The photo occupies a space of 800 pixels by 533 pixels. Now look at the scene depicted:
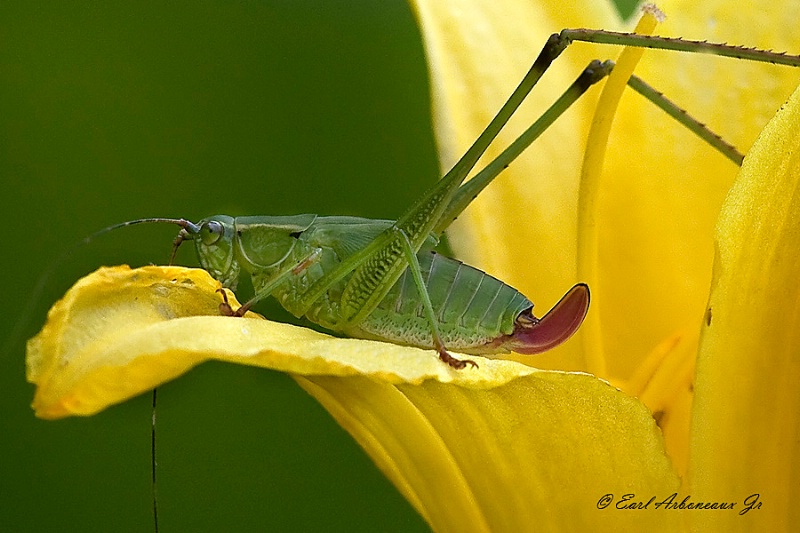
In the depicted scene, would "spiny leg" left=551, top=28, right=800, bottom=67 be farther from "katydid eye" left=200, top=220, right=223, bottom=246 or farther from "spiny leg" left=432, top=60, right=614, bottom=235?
"katydid eye" left=200, top=220, right=223, bottom=246

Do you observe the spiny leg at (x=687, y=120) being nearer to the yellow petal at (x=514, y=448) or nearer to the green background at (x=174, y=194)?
the green background at (x=174, y=194)

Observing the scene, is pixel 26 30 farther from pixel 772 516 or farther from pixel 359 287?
pixel 772 516

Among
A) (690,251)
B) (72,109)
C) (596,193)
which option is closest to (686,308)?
(690,251)

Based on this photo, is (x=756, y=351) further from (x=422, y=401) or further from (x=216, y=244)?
(x=216, y=244)

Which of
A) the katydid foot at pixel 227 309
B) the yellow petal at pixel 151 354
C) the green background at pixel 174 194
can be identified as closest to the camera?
the yellow petal at pixel 151 354

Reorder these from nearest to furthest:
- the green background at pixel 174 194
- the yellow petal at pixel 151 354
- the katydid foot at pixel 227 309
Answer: the yellow petal at pixel 151 354 < the katydid foot at pixel 227 309 < the green background at pixel 174 194

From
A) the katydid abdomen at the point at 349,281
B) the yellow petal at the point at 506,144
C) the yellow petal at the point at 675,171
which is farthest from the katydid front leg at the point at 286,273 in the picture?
the yellow petal at the point at 675,171

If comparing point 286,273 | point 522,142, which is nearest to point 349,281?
point 286,273
